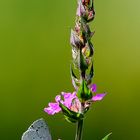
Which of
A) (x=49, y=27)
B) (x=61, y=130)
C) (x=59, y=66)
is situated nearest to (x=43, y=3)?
(x=49, y=27)

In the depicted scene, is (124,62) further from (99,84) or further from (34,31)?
(34,31)

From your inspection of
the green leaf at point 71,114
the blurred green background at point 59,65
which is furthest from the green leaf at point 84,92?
the blurred green background at point 59,65

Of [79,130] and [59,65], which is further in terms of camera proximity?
[59,65]

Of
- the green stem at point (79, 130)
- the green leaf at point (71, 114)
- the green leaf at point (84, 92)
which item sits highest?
the green leaf at point (84, 92)

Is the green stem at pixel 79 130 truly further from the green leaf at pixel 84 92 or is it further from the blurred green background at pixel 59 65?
the blurred green background at pixel 59 65

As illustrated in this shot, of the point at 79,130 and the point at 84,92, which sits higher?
the point at 84,92

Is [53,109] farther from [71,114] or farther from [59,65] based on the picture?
[59,65]

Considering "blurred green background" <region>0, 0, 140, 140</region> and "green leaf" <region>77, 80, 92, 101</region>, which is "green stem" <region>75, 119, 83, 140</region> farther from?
"blurred green background" <region>0, 0, 140, 140</region>

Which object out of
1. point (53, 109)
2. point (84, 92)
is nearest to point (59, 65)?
point (53, 109)
